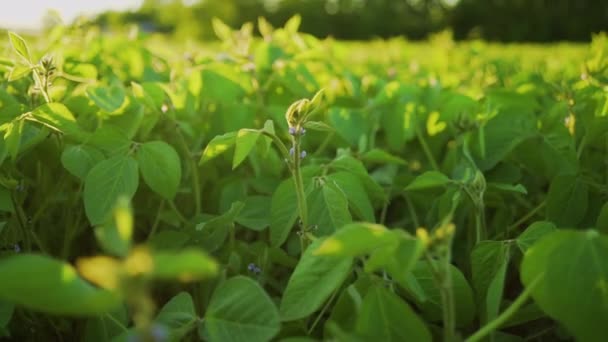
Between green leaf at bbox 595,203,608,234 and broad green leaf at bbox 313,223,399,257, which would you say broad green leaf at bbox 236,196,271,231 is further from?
green leaf at bbox 595,203,608,234

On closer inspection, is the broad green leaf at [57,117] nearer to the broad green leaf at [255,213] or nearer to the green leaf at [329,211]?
the broad green leaf at [255,213]

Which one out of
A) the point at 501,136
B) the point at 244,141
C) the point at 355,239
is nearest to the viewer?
the point at 355,239

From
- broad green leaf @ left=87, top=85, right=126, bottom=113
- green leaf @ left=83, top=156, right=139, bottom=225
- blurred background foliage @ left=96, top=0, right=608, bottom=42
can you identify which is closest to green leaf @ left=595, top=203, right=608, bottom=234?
green leaf @ left=83, top=156, right=139, bottom=225

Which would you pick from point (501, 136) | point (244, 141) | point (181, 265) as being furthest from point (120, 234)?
point (501, 136)

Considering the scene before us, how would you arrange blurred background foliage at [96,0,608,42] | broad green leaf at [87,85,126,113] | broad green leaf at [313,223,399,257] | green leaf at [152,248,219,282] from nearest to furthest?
green leaf at [152,248,219,282]
broad green leaf at [313,223,399,257]
broad green leaf at [87,85,126,113]
blurred background foliage at [96,0,608,42]

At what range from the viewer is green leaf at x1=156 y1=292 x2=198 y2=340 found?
0.90 meters

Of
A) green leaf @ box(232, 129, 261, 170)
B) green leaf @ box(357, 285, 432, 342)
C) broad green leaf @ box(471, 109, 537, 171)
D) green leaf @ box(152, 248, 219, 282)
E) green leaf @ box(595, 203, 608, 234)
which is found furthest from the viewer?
broad green leaf @ box(471, 109, 537, 171)

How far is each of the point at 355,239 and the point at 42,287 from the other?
364mm

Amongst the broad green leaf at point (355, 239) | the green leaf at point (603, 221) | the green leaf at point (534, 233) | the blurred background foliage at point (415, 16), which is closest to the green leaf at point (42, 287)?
the broad green leaf at point (355, 239)

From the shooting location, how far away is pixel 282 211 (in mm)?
1090

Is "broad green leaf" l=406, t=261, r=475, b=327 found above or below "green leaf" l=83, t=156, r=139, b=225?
below

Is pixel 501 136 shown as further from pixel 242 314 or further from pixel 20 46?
pixel 20 46

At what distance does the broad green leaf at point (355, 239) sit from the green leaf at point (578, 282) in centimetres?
22

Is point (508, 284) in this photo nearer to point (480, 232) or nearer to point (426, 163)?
point (480, 232)
